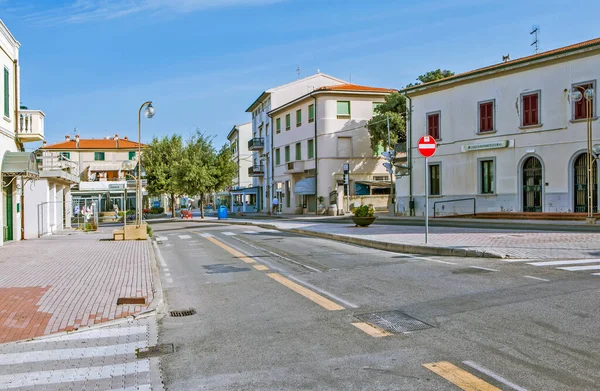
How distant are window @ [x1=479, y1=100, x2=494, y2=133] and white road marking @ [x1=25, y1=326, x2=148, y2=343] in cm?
2687

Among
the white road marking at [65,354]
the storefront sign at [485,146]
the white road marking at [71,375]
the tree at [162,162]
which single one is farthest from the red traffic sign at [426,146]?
the tree at [162,162]

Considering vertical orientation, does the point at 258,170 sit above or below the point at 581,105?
below

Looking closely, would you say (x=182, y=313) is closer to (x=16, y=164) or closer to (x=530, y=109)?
(x=16, y=164)

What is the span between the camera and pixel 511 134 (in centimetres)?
2877

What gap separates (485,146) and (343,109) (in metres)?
18.9

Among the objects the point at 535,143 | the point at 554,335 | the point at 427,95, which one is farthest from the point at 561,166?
the point at 554,335

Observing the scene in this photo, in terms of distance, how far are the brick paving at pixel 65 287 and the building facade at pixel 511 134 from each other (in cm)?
2008

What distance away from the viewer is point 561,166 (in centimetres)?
2623

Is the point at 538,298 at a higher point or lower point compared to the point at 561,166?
lower

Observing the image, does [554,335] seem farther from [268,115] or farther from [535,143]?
[268,115]

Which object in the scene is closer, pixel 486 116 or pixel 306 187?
pixel 486 116

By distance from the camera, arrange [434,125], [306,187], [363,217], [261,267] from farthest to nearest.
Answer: [306,187] → [434,125] → [363,217] → [261,267]

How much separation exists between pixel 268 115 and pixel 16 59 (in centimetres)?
3745

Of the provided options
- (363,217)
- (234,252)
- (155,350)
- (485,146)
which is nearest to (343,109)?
(485,146)
